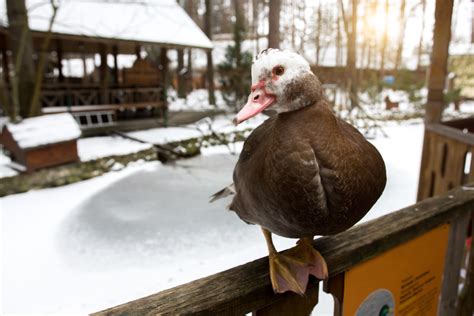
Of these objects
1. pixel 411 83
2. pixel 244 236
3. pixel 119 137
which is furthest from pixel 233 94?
pixel 244 236

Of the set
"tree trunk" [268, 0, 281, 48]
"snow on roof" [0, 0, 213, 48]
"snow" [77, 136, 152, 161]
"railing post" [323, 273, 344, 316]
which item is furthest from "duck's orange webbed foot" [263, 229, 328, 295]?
"snow on roof" [0, 0, 213, 48]

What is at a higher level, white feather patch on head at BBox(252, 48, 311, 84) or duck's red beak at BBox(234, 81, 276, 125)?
white feather patch on head at BBox(252, 48, 311, 84)

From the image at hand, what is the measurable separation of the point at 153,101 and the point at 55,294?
762cm

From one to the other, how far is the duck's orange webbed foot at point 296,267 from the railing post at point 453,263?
810mm

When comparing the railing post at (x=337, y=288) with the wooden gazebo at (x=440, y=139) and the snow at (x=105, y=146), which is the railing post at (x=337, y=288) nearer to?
the wooden gazebo at (x=440, y=139)

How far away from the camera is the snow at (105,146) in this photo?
21.7 feet

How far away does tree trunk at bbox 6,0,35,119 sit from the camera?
6.18 m

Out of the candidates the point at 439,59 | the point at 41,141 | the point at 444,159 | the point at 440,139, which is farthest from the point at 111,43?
the point at 444,159

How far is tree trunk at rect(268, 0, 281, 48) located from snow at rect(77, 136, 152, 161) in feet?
9.88

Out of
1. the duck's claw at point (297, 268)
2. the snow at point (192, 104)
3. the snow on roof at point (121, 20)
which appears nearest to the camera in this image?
the duck's claw at point (297, 268)

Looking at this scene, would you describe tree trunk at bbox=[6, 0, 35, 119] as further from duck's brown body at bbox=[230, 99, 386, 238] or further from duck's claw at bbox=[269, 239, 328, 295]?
duck's brown body at bbox=[230, 99, 386, 238]

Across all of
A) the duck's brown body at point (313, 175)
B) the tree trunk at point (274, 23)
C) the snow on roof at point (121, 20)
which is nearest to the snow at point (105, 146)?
the snow on roof at point (121, 20)

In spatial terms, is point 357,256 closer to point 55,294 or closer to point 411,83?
point 55,294

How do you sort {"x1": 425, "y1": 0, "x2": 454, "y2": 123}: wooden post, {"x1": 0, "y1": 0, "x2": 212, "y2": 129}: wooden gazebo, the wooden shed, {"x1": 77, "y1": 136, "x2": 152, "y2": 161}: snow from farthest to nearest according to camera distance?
{"x1": 0, "y1": 0, "x2": 212, "y2": 129}: wooden gazebo → {"x1": 77, "y1": 136, "x2": 152, "y2": 161}: snow → the wooden shed → {"x1": 425, "y1": 0, "x2": 454, "y2": 123}: wooden post
